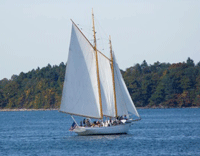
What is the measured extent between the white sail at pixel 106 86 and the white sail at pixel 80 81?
162 cm

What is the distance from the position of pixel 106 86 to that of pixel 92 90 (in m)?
3.65

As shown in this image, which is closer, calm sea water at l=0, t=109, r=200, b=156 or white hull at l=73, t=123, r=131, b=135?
calm sea water at l=0, t=109, r=200, b=156

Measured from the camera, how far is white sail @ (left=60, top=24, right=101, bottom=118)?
71.9 metres

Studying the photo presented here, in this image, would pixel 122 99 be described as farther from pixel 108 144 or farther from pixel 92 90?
pixel 108 144

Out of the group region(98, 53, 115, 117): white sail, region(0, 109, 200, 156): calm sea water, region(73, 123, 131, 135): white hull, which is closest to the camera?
region(0, 109, 200, 156): calm sea water

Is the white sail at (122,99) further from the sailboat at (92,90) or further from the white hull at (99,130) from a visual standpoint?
the white hull at (99,130)

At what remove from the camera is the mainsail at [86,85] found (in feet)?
236

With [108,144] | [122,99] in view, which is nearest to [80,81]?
[122,99]

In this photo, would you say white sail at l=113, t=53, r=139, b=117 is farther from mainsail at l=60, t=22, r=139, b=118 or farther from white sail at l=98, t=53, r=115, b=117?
white sail at l=98, t=53, r=115, b=117

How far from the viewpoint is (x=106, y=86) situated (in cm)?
7781

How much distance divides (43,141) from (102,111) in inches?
356

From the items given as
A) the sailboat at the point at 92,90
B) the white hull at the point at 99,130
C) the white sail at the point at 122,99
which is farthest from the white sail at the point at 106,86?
the white hull at the point at 99,130

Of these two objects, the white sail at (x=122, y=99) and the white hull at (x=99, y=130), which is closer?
the white hull at (x=99, y=130)

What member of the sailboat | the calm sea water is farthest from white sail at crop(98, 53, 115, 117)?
the calm sea water
